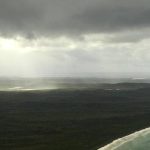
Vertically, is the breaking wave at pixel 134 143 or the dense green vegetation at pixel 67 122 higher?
the breaking wave at pixel 134 143

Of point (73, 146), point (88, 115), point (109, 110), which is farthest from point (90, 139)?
point (109, 110)

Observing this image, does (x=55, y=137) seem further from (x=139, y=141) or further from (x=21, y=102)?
(x=21, y=102)

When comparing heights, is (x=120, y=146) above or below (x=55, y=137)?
above

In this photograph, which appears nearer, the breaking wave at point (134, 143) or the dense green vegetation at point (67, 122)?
the breaking wave at point (134, 143)

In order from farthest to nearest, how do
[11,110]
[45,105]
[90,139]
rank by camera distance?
[45,105] → [11,110] → [90,139]

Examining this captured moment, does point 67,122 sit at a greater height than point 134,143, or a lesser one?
lesser

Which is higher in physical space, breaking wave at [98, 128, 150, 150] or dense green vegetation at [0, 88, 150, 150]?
breaking wave at [98, 128, 150, 150]

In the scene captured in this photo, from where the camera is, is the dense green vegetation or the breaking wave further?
the dense green vegetation

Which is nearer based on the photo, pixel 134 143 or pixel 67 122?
pixel 134 143
